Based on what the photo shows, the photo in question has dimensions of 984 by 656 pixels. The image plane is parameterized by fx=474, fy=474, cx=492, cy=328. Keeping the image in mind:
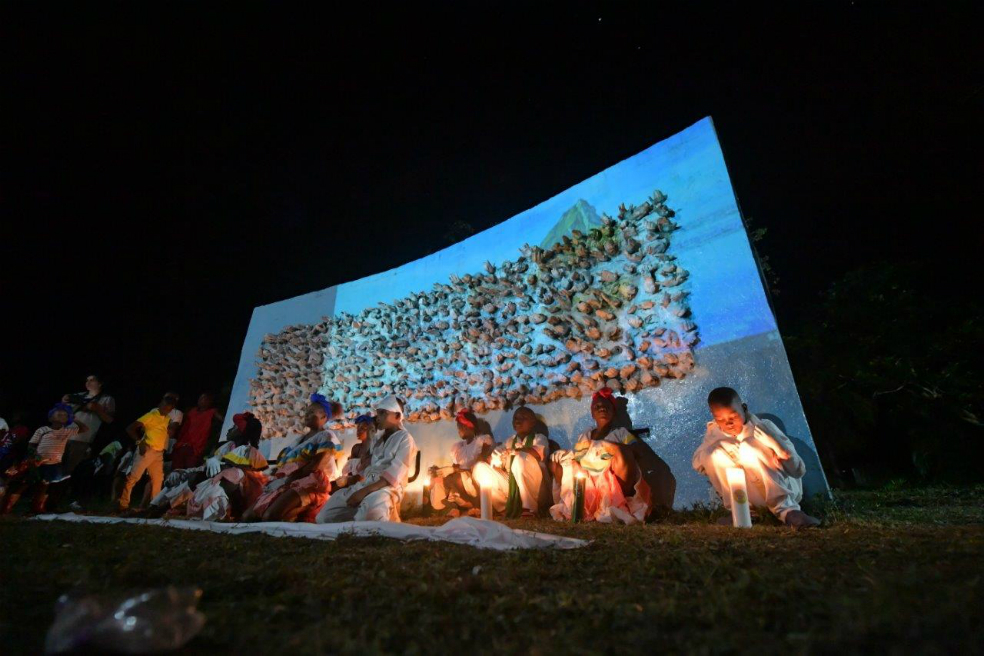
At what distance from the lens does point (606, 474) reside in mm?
4371

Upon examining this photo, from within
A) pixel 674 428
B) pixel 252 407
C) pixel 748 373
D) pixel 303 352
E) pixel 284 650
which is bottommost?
pixel 284 650

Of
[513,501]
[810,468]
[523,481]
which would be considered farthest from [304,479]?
[810,468]

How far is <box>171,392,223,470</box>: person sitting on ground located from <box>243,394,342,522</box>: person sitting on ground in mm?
2165

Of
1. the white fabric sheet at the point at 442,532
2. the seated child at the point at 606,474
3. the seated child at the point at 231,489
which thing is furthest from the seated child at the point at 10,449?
the seated child at the point at 606,474

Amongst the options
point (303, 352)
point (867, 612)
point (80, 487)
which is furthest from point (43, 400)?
point (867, 612)

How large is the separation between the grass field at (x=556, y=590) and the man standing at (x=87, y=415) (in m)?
3.82

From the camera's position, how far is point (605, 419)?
15.4 feet

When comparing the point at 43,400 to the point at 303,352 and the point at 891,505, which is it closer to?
the point at 303,352

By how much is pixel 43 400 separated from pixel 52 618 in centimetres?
1599

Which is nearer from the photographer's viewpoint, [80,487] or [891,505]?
[891,505]

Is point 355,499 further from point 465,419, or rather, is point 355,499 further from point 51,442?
point 51,442

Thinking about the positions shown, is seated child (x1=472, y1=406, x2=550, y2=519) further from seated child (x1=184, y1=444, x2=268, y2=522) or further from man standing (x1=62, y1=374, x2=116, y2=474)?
man standing (x1=62, y1=374, x2=116, y2=474)

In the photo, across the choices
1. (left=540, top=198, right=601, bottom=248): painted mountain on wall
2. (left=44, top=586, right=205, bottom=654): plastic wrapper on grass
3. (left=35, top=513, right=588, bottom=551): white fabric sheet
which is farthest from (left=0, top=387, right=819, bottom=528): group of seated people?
(left=44, top=586, right=205, bottom=654): plastic wrapper on grass

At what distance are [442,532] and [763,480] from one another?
2.39m
